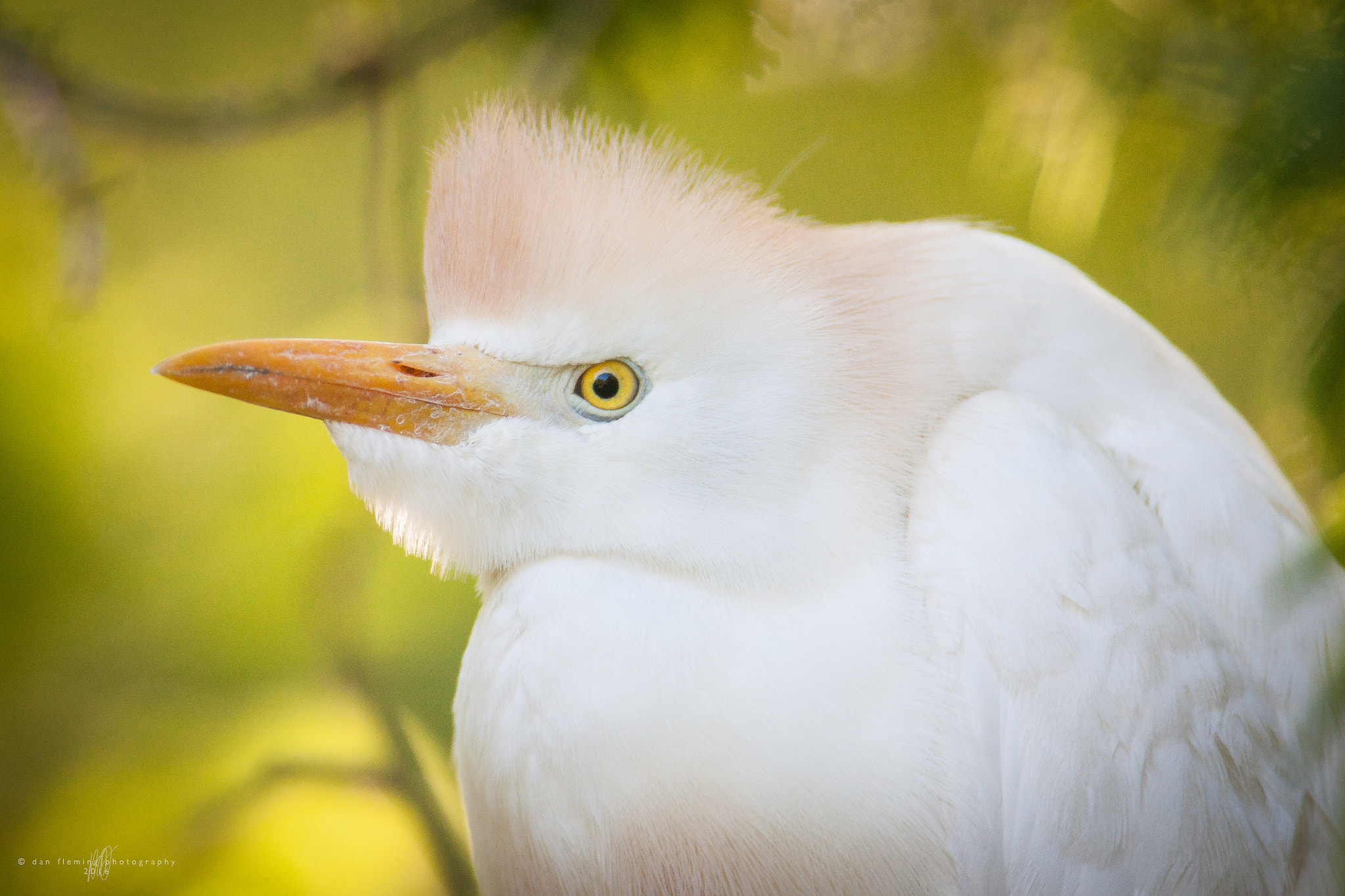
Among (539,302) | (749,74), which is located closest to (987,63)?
(749,74)

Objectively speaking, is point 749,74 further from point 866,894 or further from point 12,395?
point 12,395

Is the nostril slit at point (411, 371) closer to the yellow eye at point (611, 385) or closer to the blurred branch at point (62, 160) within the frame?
the yellow eye at point (611, 385)

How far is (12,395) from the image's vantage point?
1.09 meters

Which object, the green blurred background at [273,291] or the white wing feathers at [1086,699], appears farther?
the green blurred background at [273,291]

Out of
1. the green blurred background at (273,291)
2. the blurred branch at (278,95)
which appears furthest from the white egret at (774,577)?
the blurred branch at (278,95)

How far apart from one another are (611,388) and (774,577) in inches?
7.2

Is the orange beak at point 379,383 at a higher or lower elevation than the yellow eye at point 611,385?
lower

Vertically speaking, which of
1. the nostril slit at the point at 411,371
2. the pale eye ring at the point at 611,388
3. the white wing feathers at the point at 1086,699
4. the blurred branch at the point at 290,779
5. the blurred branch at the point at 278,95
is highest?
the blurred branch at the point at 278,95

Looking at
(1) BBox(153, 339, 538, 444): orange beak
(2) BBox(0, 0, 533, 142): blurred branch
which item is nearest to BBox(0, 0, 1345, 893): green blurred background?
(2) BBox(0, 0, 533, 142): blurred branch

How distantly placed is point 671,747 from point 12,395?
1026mm

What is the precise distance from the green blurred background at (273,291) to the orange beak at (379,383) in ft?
1.74

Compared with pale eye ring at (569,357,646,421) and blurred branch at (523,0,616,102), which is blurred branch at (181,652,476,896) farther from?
blurred branch at (523,0,616,102)

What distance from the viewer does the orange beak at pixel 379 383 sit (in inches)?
23.8

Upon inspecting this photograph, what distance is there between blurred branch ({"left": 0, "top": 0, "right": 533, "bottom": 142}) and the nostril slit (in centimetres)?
71
